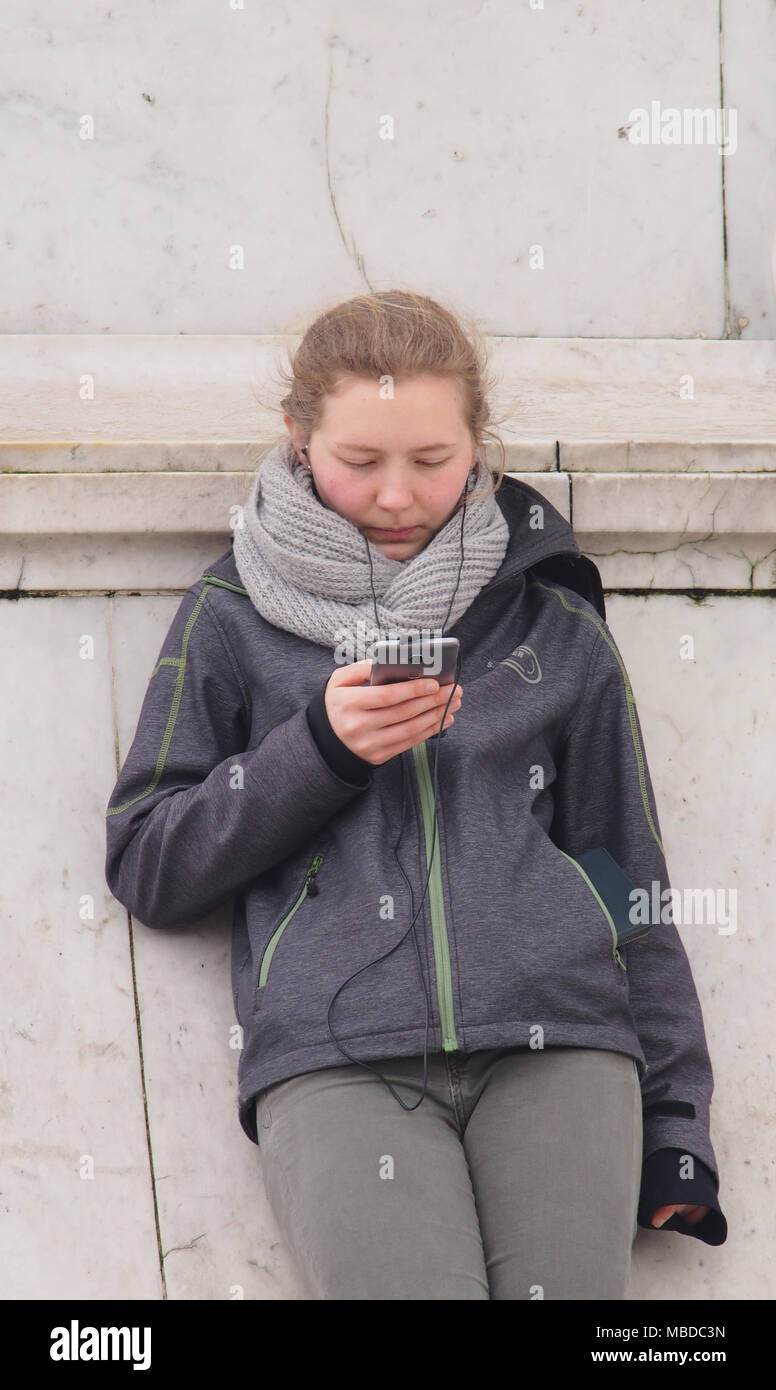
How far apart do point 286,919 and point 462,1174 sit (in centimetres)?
41

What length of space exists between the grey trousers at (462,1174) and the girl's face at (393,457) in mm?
751

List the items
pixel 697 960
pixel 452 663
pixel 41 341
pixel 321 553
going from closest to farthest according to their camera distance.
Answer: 1. pixel 452 663
2. pixel 321 553
3. pixel 697 960
4. pixel 41 341

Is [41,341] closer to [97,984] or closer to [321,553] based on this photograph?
[321,553]

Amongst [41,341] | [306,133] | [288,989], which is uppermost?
[306,133]

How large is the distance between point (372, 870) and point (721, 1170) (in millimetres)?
862

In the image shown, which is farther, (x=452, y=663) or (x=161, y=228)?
(x=161, y=228)

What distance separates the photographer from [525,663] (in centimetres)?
197

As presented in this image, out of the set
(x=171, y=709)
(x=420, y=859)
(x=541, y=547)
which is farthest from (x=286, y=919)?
(x=541, y=547)

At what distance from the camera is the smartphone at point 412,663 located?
5.37ft

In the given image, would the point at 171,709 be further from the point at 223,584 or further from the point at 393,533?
the point at 393,533

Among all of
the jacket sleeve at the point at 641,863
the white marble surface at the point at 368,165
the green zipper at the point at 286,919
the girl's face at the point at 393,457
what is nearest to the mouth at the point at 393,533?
the girl's face at the point at 393,457

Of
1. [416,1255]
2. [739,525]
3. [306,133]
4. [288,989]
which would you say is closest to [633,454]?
[739,525]

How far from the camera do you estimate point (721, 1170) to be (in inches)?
85.0

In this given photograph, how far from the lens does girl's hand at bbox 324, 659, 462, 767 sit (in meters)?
1.67
